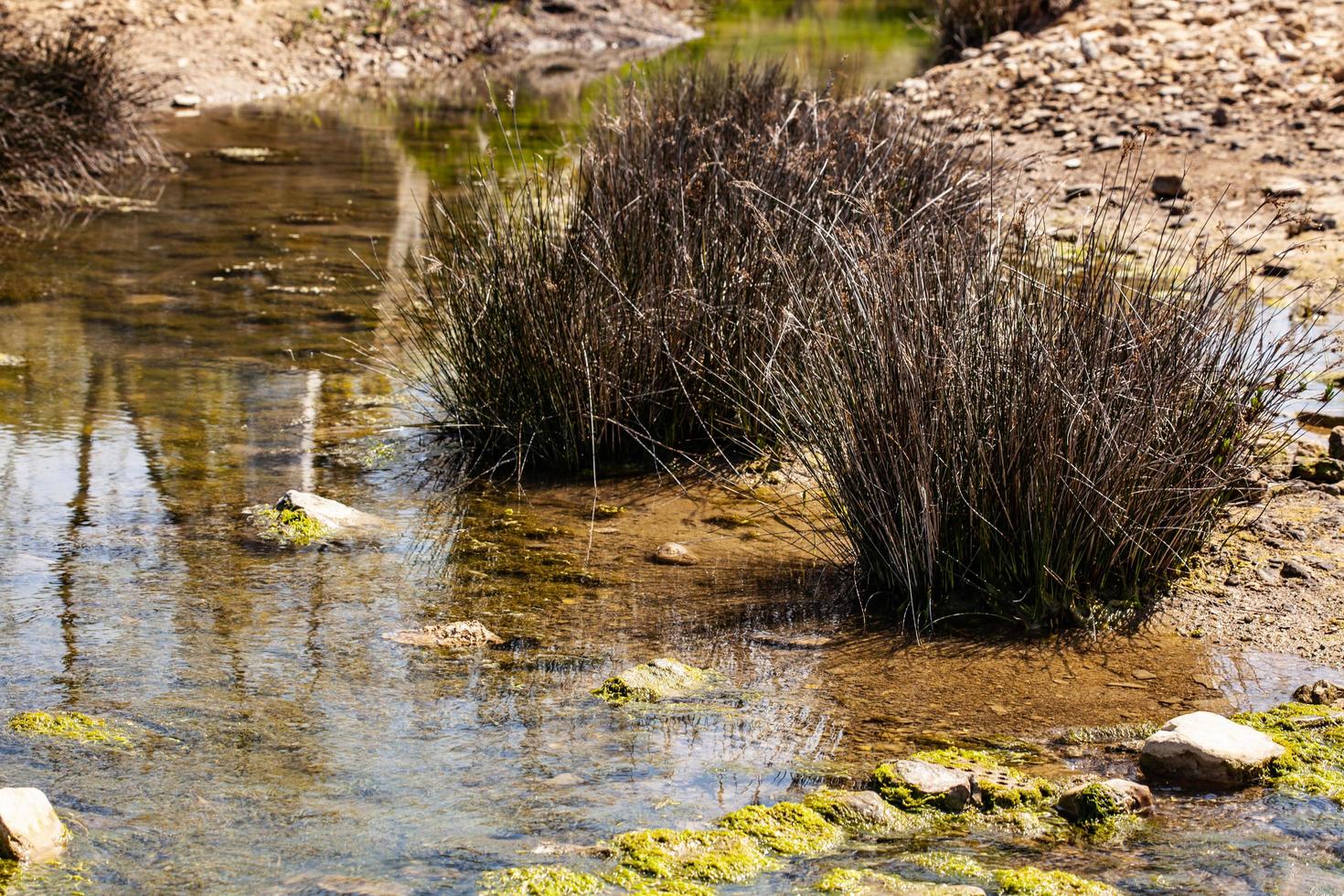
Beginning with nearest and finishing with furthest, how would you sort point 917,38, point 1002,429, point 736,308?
1. point 1002,429
2. point 736,308
3. point 917,38

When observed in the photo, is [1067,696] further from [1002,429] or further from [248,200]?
[248,200]

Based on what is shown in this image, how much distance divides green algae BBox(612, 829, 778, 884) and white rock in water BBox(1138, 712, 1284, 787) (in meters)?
0.85

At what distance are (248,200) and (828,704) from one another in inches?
288

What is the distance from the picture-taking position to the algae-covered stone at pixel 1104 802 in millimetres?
2746

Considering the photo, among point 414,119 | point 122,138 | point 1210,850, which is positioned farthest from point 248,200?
A: point 1210,850

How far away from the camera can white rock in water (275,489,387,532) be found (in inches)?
172

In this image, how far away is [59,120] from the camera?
885 centimetres

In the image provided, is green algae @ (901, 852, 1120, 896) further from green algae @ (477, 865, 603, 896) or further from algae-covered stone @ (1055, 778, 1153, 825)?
green algae @ (477, 865, 603, 896)

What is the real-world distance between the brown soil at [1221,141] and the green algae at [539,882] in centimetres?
188

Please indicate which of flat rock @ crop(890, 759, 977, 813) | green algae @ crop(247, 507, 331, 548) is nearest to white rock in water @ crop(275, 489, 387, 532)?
green algae @ crop(247, 507, 331, 548)

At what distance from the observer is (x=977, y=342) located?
148 inches

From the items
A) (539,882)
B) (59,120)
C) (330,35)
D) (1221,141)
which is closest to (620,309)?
(539,882)

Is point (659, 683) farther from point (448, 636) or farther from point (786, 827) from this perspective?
point (786, 827)

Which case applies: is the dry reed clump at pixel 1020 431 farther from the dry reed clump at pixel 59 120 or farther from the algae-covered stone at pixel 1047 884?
the dry reed clump at pixel 59 120
